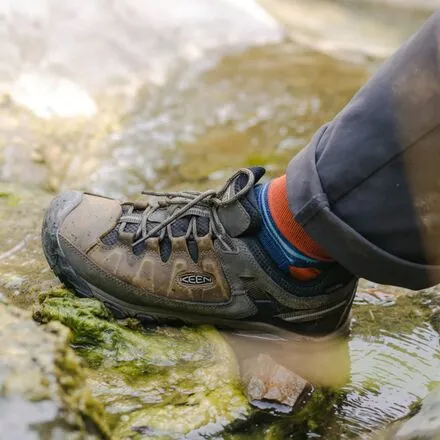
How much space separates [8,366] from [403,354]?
44.6 inches

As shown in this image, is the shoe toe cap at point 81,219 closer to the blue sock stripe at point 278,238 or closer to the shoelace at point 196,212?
the shoelace at point 196,212

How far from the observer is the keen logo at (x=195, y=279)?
1.79 meters

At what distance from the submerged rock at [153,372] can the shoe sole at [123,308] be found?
0.03m

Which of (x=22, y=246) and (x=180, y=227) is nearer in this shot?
(x=180, y=227)

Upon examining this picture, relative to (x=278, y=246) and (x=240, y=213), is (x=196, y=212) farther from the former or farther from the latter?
(x=278, y=246)

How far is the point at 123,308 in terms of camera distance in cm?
185

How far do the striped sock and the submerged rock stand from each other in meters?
0.27

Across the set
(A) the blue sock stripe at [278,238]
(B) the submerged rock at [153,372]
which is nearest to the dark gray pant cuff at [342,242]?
(A) the blue sock stripe at [278,238]

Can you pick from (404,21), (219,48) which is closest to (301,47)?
(219,48)

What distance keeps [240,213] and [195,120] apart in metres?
3.11

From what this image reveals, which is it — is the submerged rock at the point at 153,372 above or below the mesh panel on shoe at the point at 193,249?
below

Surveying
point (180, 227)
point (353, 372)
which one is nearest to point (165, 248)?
point (180, 227)

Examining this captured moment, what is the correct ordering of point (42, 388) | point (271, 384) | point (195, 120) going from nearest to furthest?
point (42, 388), point (271, 384), point (195, 120)

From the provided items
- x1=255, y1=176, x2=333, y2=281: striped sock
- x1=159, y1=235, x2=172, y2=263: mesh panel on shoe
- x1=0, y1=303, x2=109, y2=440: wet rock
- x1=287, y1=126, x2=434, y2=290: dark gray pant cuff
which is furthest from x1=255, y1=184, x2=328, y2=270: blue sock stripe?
x1=0, y1=303, x2=109, y2=440: wet rock
